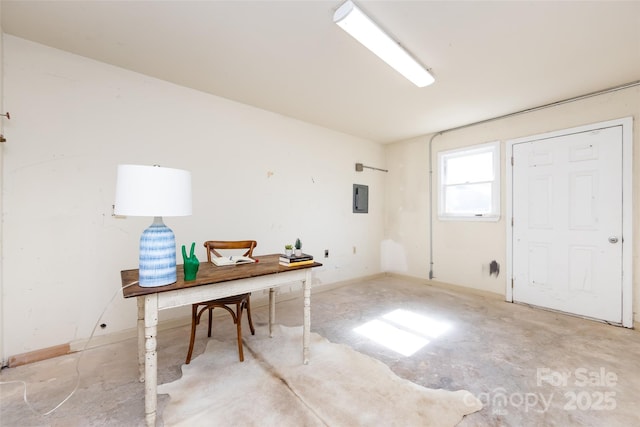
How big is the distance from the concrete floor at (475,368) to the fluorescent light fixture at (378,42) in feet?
8.03

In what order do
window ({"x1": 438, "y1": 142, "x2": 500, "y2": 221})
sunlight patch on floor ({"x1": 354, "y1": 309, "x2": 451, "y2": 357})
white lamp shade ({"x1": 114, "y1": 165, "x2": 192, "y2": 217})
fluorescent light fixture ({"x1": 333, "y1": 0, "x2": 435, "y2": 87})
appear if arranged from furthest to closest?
window ({"x1": 438, "y1": 142, "x2": 500, "y2": 221}) → sunlight patch on floor ({"x1": 354, "y1": 309, "x2": 451, "y2": 357}) → fluorescent light fixture ({"x1": 333, "y1": 0, "x2": 435, "y2": 87}) → white lamp shade ({"x1": 114, "y1": 165, "x2": 192, "y2": 217})

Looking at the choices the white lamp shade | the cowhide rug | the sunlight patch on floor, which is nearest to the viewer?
the white lamp shade

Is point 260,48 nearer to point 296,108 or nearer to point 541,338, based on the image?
point 296,108

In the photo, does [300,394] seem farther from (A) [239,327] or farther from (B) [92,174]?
(B) [92,174]

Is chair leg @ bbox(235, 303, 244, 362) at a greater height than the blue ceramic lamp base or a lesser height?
lesser

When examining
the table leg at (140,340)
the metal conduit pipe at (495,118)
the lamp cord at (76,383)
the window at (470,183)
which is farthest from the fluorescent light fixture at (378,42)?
the table leg at (140,340)

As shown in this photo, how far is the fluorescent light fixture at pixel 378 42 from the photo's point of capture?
5.50 feet

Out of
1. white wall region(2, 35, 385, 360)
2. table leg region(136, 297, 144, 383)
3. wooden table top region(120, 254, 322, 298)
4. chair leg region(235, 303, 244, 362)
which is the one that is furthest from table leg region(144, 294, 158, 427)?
white wall region(2, 35, 385, 360)

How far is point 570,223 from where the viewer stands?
2.98 meters

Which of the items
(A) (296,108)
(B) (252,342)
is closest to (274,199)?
(A) (296,108)

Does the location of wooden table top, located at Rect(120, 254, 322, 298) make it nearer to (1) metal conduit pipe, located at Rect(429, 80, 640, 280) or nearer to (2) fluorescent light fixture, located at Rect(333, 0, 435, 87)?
(2) fluorescent light fixture, located at Rect(333, 0, 435, 87)

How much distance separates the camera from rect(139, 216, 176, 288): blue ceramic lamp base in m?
1.41

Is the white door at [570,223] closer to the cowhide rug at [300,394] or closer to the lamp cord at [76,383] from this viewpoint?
the cowhide rug at [300,394]

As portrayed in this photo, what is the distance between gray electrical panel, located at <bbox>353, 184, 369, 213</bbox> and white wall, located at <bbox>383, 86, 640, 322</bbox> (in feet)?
1.79
